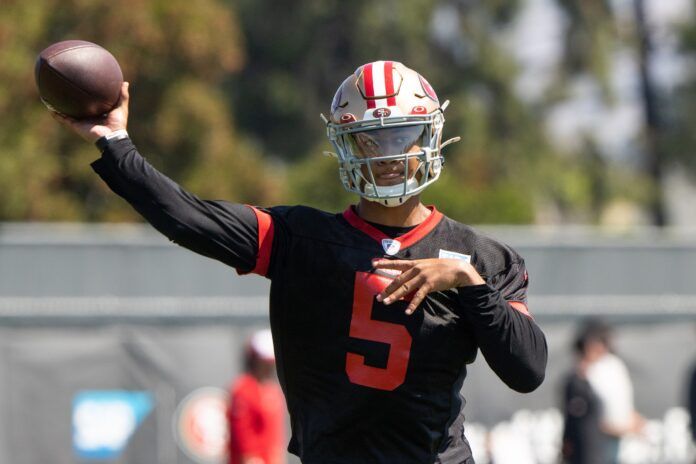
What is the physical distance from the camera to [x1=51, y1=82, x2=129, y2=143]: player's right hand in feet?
12.3

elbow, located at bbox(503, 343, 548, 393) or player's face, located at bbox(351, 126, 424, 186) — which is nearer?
elbow, located at bbox(503, 343, 548, 393)

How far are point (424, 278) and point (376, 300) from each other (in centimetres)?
26

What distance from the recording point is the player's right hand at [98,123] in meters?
3.75

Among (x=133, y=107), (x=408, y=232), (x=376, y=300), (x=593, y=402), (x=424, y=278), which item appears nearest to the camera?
(x=424, y=278)

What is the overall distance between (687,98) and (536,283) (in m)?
18.0

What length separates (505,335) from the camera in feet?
12.5

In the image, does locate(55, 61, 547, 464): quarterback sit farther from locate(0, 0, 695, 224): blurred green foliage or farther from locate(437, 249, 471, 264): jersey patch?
locate(0, 0, 695, 224): blurred green foliage

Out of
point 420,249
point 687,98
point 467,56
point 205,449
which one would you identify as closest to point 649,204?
point 687,98

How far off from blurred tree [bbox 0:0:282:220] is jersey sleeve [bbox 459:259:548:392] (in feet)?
46.2

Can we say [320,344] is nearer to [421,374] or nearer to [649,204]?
[421,374]

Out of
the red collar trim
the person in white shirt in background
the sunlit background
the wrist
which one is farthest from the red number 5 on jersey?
the person in white shirt in background

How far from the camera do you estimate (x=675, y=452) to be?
11.7 m

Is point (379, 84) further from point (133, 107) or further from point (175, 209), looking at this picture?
point (133, 107)

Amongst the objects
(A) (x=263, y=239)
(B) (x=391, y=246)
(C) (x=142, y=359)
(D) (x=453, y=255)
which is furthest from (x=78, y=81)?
(C) (x=142, y=359)
